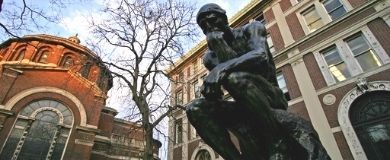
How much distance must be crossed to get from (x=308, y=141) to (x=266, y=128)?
33cm

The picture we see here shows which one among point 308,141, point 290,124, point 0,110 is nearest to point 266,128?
point 290,124

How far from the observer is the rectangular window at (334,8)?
507 inches

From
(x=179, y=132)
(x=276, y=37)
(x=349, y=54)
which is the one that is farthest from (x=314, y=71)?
(x=179, y=132)

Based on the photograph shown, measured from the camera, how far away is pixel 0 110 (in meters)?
17.2

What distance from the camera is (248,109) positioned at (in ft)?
6.01

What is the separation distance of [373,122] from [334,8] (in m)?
6.68

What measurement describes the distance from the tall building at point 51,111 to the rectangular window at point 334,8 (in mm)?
13636

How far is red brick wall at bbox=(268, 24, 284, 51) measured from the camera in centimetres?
1500

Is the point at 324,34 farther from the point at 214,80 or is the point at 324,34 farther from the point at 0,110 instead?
the point at 0,110

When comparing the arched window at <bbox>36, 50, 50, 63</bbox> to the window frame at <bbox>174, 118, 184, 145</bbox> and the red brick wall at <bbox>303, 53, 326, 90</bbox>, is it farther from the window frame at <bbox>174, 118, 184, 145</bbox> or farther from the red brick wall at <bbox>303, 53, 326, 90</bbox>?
the red brick wall at <bbox>303, 53, 326, 90</bbox>

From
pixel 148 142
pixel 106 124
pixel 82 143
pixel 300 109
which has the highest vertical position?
pixel 106 124

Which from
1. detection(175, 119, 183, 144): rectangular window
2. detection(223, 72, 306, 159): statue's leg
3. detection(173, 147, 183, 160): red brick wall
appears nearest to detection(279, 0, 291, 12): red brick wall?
detection(175, 119, 183, 144): rectangular window

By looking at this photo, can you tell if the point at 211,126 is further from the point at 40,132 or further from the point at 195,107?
the point at 40,132

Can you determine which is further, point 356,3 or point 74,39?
point 74,39
